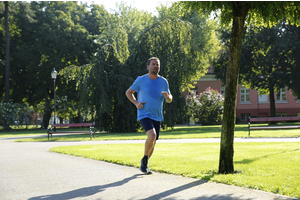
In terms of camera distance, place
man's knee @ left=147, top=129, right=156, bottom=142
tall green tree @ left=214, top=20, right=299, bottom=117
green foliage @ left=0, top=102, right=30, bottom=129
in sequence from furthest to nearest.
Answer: green foliage @ left=0, top=102, right=30, bottom=129 < tall green tree @ left=214, top=20, right=299, bottom=117 < man's knee @ left=147, top=129, right=156, bottom=142

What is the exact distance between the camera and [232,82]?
632cm

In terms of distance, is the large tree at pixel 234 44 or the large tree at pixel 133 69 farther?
the large tree at pixel 133 69

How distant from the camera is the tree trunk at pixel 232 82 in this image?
20.6 ft

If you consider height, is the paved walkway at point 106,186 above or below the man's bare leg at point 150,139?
below

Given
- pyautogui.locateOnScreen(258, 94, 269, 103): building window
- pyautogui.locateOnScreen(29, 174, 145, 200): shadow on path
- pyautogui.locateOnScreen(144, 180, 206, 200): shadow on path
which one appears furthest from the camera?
pyautogui.locateOnScreen(258, 94, 269, 103): building window

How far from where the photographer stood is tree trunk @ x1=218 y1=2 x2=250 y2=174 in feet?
20.6

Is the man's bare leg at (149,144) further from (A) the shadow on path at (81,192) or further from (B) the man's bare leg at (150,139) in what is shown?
(A) the shadow on path at (81,192)

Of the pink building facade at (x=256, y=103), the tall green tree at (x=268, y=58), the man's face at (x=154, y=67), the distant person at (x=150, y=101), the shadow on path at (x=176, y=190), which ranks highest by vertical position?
the tall green tree at (x=268, y=58)

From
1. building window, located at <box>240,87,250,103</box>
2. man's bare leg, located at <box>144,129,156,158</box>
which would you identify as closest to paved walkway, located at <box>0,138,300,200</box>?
man's bare leg, located at <box>144,129,156,158</box>

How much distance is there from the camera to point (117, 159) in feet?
28.1

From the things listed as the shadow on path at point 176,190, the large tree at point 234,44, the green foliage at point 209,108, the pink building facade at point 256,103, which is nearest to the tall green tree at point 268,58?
the green foliage at point 209,108

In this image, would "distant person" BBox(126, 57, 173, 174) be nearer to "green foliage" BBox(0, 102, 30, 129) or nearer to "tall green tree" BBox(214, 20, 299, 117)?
"tall green tree" BBox(214, 20, 299, 117)

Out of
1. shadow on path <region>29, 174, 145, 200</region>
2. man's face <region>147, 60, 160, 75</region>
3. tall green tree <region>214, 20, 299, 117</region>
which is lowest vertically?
shadow on path <region>29, 174, 145, 200</region>

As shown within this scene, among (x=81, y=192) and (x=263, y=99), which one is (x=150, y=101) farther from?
(x=263, y=99)
